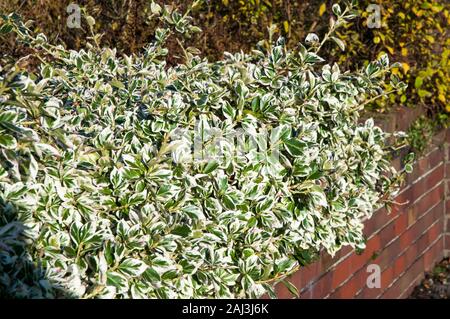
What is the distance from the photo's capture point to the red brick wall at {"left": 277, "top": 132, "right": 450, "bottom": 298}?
4.69 metres

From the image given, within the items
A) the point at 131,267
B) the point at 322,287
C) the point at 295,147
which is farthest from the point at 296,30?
the point at 131,267

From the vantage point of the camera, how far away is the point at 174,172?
9.46 feet

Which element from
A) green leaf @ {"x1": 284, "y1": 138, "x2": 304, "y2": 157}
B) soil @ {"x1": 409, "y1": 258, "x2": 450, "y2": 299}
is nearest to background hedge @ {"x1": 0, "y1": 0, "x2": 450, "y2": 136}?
soil @ {"x1": 409, "y1": 258, "x2": 450, "y2": 299}

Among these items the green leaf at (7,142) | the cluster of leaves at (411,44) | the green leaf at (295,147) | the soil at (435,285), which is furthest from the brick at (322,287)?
the green leaf at (7,142)

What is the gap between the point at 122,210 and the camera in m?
2.78

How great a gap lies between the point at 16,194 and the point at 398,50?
4.79 meters

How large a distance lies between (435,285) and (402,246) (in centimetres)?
83

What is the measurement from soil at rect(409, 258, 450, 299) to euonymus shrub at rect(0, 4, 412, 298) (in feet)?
9.34

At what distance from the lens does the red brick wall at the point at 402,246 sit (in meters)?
4.69

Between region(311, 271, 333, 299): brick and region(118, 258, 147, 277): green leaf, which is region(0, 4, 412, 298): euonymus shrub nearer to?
region(118, 258, 147, 277): green leaf

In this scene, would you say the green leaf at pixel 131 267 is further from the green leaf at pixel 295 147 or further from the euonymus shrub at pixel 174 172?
the green leaf at pixel 295 147
